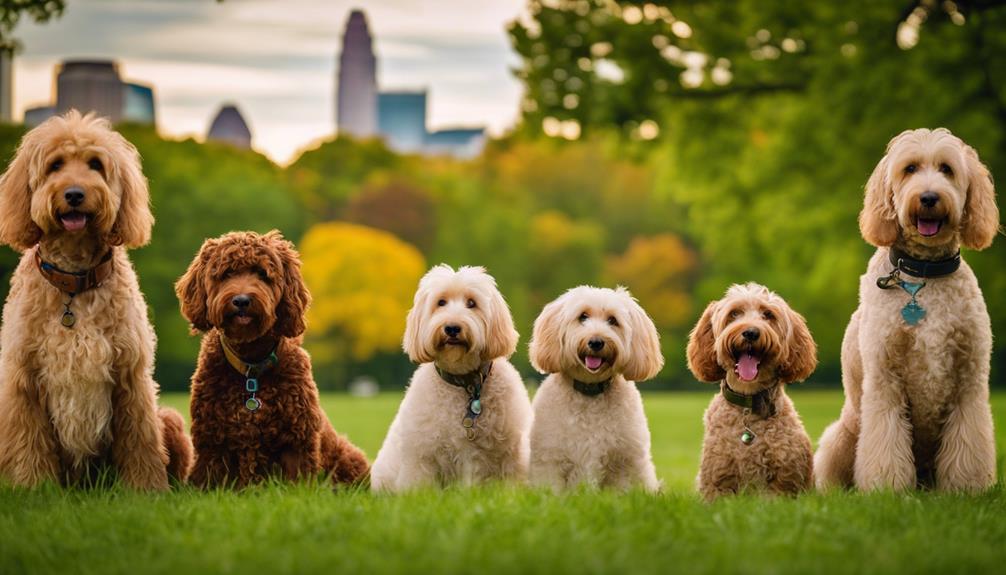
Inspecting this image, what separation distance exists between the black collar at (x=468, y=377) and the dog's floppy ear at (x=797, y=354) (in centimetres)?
170

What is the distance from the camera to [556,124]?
19.8 meters

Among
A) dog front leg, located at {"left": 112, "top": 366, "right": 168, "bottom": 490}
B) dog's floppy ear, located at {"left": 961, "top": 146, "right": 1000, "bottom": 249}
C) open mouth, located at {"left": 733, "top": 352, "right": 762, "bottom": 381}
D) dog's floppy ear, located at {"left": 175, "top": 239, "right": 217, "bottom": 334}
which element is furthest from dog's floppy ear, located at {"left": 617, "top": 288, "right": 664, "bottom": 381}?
dog front leg, located at {"left": 112, "top": 366, "right": 168, "bottom": 490}

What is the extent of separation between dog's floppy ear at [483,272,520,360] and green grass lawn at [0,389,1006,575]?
2.73ft

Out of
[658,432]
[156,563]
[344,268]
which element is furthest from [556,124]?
[344,268]

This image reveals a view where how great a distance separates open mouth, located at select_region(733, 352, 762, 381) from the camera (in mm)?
6254

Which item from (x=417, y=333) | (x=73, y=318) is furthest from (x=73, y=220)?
(x=417, y=333)

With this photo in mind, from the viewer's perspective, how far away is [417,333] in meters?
6.50

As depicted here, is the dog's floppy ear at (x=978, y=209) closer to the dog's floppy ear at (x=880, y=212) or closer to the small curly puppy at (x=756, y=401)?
the dog's floppy ear at (x=880, y=212)

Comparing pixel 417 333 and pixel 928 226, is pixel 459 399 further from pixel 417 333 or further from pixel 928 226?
pixel 928 226

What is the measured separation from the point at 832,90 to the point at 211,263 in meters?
14.3

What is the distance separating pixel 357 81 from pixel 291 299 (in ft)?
321

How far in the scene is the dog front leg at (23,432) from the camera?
6098 mm

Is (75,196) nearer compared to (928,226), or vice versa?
(75,196)

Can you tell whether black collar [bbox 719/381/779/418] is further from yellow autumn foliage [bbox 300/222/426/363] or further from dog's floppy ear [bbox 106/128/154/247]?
yellow autumn foliage [bbox 300/222/426/363]
